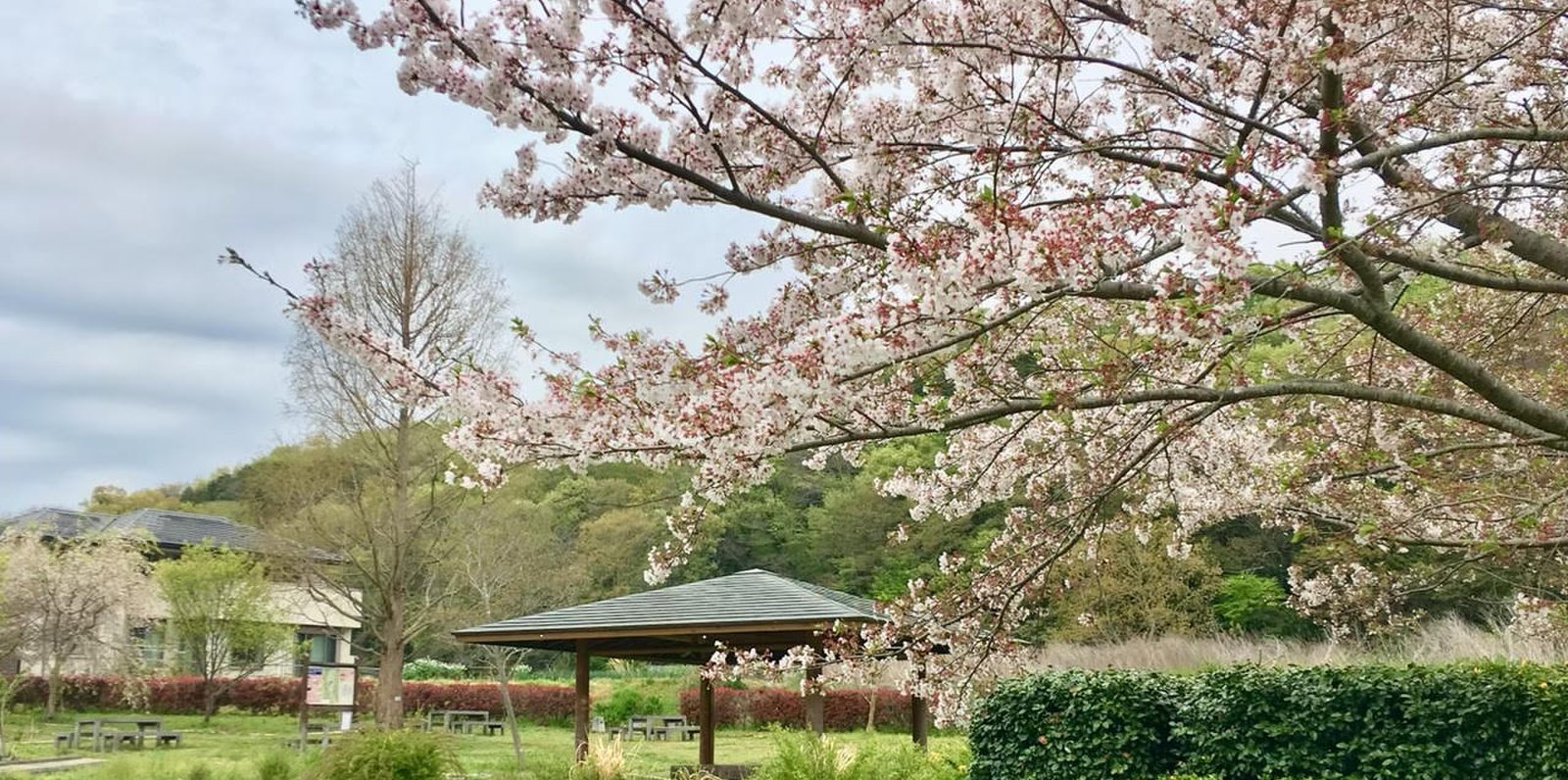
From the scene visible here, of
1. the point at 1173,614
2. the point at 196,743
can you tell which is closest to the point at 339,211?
the point at 196,743

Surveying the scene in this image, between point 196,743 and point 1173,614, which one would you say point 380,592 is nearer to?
point 196,743

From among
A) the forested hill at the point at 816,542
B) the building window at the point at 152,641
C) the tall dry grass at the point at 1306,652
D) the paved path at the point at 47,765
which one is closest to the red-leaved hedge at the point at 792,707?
the forested hill at the point at 816,542

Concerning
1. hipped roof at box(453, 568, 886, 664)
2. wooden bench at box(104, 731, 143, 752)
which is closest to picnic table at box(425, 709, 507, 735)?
wooden bench at box(104, 731, 143, 752)

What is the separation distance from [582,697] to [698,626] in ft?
5.89

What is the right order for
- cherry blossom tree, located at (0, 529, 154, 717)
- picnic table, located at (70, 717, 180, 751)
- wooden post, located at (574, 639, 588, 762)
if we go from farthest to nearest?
1. cherry blossom tree, located at (0, 529, 154, 717)
2. picnic table, located at (70, 717, 180, 751)
3. wooden post, located at (574, 639, 588, 762)

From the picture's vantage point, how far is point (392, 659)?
13492 mm

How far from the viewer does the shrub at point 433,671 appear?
28078 millimetres

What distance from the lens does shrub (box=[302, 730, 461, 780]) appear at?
272 inches

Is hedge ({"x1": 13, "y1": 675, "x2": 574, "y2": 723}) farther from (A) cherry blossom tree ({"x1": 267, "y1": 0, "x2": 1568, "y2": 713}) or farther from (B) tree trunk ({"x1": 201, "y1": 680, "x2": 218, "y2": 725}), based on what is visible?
(A) cherry blossom tree ({"x1": 267, "y1": 0, "x2": 1568, "y2": 713})

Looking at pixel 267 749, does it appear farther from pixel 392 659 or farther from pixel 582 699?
pixel 392 659

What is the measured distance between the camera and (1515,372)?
6.95 metres

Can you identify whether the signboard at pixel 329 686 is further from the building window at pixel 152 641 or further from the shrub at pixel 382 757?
the building window at pixel 152 641

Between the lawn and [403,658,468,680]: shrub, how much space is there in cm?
640

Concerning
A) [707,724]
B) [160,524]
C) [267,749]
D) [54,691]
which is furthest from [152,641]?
[707,724]
